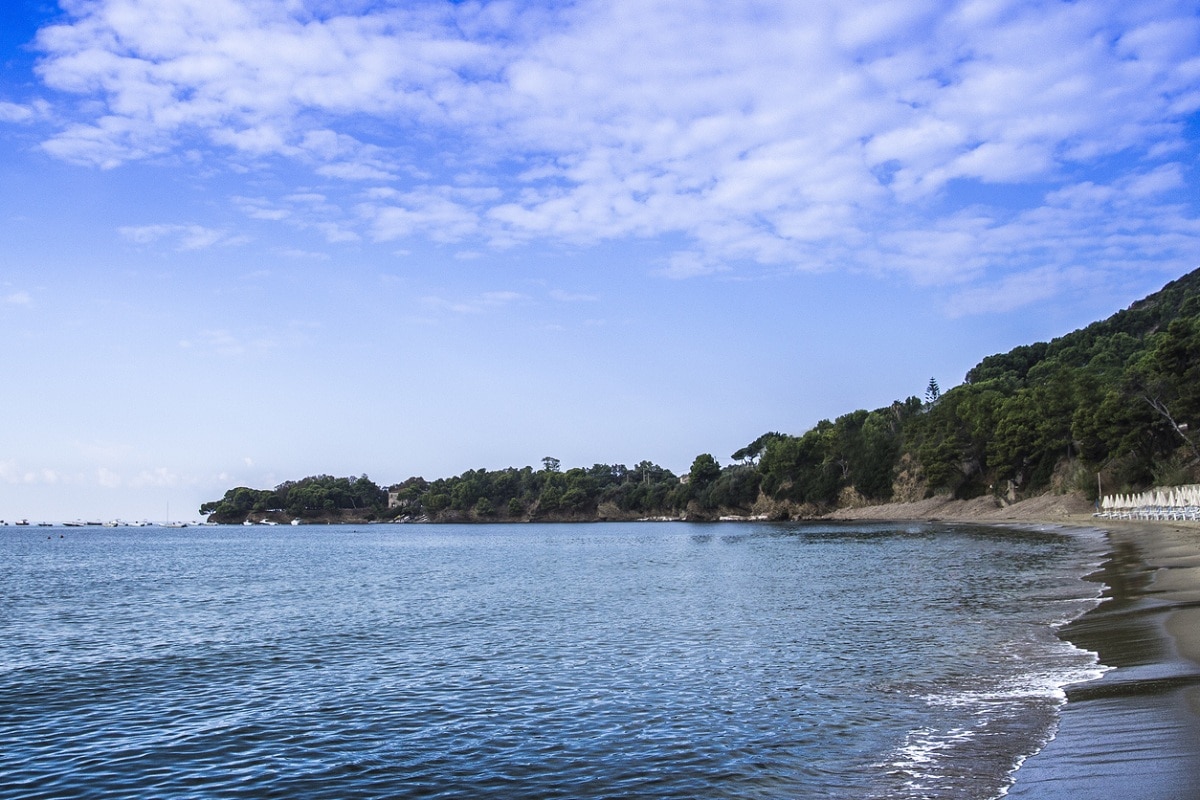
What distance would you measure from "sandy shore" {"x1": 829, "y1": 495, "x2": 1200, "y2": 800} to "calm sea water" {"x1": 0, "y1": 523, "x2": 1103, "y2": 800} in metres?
0.48

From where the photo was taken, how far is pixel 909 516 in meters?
135

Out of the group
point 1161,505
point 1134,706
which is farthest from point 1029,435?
point 1134,706

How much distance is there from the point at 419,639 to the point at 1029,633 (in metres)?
15.3

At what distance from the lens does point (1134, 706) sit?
11609mm

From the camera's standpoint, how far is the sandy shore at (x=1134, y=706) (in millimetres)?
8641

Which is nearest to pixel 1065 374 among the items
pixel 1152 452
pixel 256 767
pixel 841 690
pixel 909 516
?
pixel 1152 452

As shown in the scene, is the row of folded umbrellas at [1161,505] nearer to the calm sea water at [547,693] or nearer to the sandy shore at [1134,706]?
the calm sea water at [547,693]

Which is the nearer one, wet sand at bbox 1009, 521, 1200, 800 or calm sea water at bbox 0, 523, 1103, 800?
wet sand at bbox 1009, 521, 1200, 800

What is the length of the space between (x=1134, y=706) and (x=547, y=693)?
922cm

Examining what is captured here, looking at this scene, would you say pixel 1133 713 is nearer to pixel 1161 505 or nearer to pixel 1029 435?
pixel 1161 505

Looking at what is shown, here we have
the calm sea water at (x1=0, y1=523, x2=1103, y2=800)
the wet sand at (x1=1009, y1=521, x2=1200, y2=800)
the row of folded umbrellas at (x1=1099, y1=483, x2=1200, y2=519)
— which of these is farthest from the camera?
the row of folded umbrellas at (x1=1099, y1=483, x2=1200, y2=519)

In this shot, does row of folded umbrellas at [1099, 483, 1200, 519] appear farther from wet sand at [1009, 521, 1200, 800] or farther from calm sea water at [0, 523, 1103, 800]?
wet sand at [1009, 521, 1200, 800]

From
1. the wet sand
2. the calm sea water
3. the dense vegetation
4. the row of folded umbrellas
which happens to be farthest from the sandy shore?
the dense vegetation

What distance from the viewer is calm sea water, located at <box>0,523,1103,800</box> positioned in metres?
10.6
